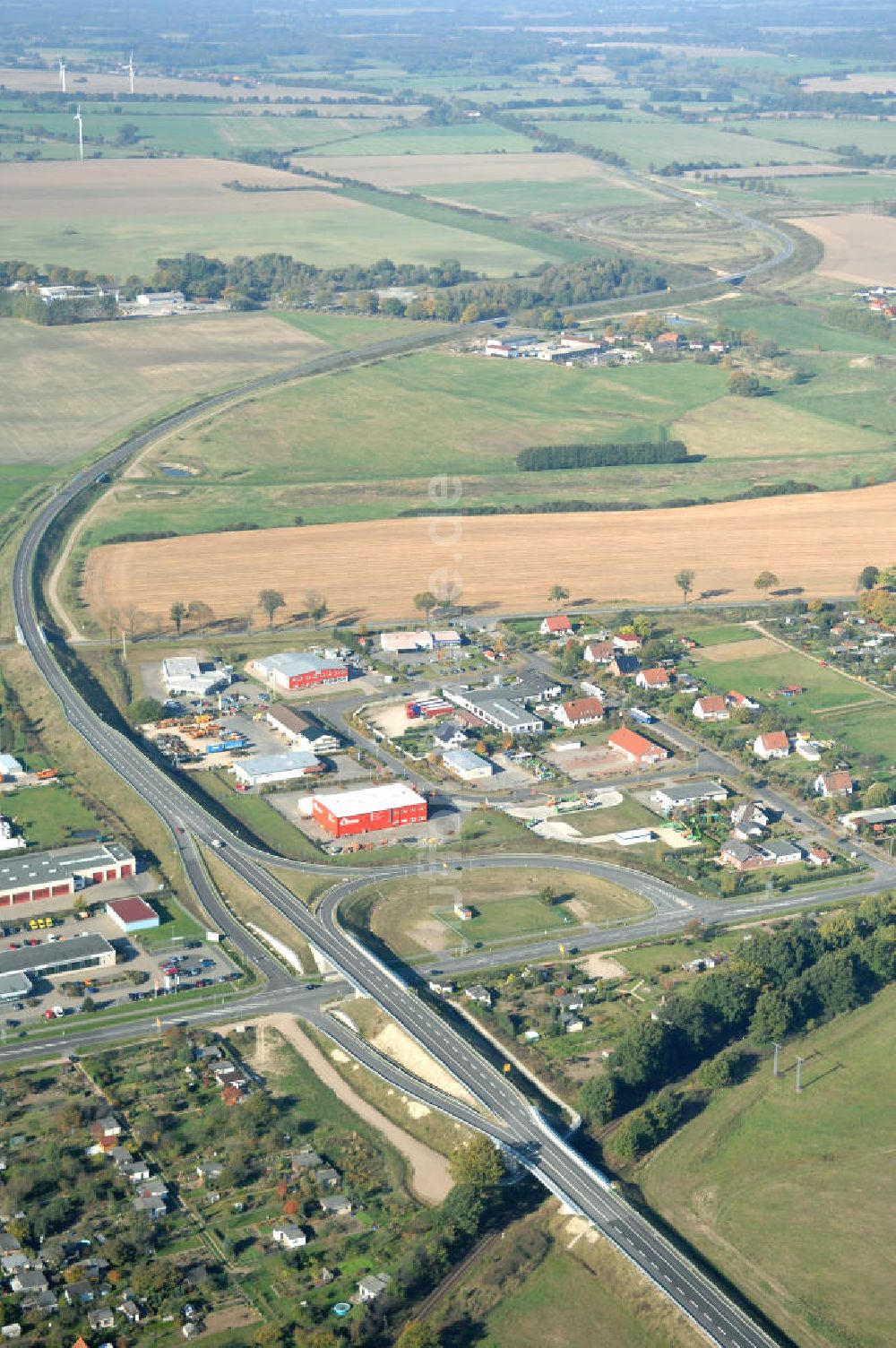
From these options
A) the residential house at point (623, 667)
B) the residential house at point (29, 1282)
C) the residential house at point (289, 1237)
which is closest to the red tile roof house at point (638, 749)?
the residential house at point (623, 667)

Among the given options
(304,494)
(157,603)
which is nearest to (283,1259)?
(157,603)

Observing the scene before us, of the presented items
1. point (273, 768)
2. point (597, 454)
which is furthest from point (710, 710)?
point (597, 454)

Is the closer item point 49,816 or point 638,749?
point 49,816

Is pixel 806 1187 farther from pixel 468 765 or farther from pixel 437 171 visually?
pixel 437 171

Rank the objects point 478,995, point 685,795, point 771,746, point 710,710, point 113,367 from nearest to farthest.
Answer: point 478,995
point 685,795
point 771,746
point 710,710
point 113,367

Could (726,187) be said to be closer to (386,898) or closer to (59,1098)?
(386,898)

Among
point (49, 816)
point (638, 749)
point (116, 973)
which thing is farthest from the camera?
point (638, 749)

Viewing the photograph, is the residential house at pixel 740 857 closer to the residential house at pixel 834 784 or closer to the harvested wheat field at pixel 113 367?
the residential house at pixel 834 784

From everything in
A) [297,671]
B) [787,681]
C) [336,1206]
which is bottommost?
[336,1206]
